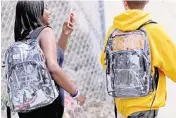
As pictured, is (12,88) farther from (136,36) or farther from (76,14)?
(76,14)

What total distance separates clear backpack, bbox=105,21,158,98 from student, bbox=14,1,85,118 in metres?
0.27

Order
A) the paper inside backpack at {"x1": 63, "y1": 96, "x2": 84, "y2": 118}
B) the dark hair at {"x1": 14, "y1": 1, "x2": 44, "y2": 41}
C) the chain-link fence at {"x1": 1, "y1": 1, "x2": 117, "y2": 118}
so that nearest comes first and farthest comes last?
the dark hair at {"x1": 14, "y1": 1, "x2": 44, "y2": 41} → the paper inside backpack at {"x1": 63, "y1": 96, "x2": 84, "y2": 118} → the chain-link fence at {"x1": 1, "y1": 1, "x2": 117, "y2": 118}

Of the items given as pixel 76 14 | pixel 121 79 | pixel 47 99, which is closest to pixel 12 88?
pixel 47 99

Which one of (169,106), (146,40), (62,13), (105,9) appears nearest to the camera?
(146,40)

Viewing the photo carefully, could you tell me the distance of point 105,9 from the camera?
4.60m

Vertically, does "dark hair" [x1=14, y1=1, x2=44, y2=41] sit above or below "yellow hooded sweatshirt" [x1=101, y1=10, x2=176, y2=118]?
above

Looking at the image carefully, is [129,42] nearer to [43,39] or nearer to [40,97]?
[43,39]

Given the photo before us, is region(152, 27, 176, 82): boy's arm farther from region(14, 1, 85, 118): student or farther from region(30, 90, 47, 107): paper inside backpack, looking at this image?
region(30, 90, 47, 107): paper inside backpack

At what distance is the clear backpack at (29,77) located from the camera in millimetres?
2443

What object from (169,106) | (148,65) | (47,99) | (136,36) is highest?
(136,36)

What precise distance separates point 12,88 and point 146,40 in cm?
84

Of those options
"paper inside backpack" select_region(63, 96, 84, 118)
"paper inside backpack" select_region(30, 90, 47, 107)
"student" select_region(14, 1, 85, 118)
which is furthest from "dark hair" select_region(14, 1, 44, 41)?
"paper inside backpack" select_region(63, 96, 84, 118)

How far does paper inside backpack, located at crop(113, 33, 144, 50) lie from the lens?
7.94 ft

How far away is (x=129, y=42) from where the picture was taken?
2.47 meters
